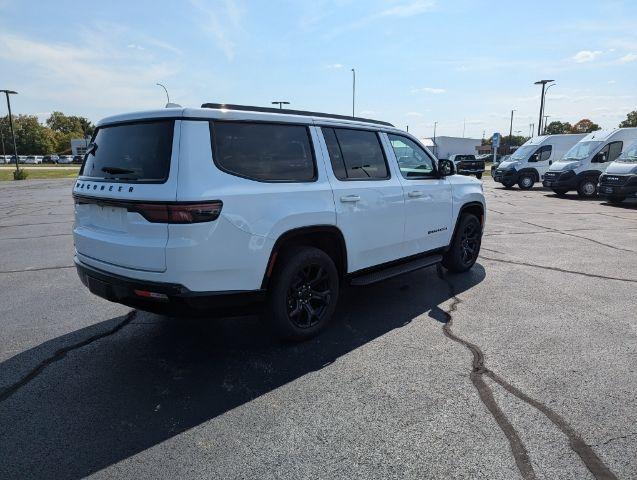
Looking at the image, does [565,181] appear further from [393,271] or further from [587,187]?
[393,271]

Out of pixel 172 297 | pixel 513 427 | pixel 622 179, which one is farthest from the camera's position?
pixel 622 179

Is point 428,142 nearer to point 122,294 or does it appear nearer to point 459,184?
point 459,184

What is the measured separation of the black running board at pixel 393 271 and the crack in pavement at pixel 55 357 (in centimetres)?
233

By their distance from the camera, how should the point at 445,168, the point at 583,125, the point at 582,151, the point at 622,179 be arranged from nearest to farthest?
the point at 445,168
the point at 622,179
the point at 582,151
the point at 583,125

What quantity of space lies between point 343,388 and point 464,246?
12.2 feet

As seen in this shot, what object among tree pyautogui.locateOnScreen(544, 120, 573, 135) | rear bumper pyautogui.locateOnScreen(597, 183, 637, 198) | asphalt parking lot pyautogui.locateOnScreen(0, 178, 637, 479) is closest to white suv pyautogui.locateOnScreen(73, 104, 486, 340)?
asphalt parking lot pyautogui.locateOnScreen(0, 178, 637, 479)

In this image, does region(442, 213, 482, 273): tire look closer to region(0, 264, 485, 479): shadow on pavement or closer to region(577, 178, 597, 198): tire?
region(0, 264, 485, 479): shadow on pavement

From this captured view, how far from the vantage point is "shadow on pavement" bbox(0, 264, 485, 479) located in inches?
102

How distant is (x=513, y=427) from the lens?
273cm

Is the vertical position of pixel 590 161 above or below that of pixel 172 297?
above

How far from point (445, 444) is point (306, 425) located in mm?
838

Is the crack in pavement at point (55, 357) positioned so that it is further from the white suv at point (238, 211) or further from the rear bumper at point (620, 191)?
the rear bumper at point (620, 191)

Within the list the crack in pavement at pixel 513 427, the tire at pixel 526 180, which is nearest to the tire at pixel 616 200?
the tire at pixel 526 180

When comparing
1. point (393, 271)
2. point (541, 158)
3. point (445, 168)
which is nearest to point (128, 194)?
point (393, 271)
